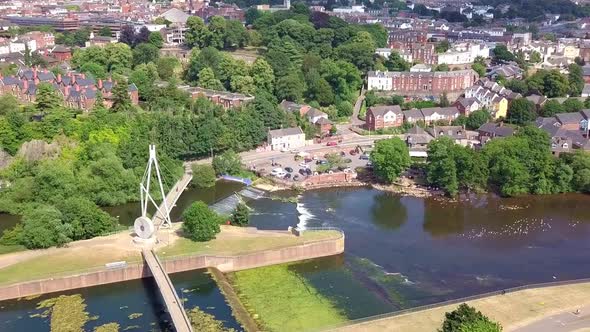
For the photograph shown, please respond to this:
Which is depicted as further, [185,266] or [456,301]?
[185,266]

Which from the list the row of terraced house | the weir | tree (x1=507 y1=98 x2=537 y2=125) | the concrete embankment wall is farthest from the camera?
tree (x1=507 y1=98 x2=537 y2=125)

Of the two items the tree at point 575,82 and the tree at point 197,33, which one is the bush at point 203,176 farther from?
the tree at point 575,82

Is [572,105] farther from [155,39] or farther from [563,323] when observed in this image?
[155,39]

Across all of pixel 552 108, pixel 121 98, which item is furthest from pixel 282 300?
pixel 552 108

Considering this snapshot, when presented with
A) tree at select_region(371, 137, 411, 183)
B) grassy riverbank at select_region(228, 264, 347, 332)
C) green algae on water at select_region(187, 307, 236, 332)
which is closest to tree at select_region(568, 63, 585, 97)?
tree at select_region(371, 137, 411, 183)

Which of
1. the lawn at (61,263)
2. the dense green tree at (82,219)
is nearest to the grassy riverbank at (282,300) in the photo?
the lawn at (61,263)

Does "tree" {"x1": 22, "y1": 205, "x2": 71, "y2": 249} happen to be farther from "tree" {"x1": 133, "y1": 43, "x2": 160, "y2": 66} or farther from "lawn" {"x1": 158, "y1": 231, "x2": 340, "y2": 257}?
"tree" {"x1": 133, "y1": 43, "x2": 160, "y2": 66}
